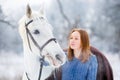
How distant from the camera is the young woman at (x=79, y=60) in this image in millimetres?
1740

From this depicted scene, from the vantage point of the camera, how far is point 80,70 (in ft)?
5.76

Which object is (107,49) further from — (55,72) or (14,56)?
(55,72)

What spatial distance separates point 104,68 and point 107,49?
0.64 meters

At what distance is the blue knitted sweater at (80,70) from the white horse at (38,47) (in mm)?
65

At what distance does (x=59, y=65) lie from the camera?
5.82ft

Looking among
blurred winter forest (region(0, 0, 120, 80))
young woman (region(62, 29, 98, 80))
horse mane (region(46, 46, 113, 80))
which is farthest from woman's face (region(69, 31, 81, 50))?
blurred winter forest (region(0, 0, 120, 80))

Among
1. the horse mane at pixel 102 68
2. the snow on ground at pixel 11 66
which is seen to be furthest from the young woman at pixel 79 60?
the snow on ground at pixel 11 66

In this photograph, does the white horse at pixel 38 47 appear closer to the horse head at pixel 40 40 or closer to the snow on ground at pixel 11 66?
the horse head at pixel 40 40

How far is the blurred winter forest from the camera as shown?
2.59 m

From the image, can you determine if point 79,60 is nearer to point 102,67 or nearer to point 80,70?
point 80,70

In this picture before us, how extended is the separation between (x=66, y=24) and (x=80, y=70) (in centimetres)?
97

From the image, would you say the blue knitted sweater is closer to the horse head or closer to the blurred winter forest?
the horse head

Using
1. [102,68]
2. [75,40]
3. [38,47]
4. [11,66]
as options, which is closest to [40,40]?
[38,47]

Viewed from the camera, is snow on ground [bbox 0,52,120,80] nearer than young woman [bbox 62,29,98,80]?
No
